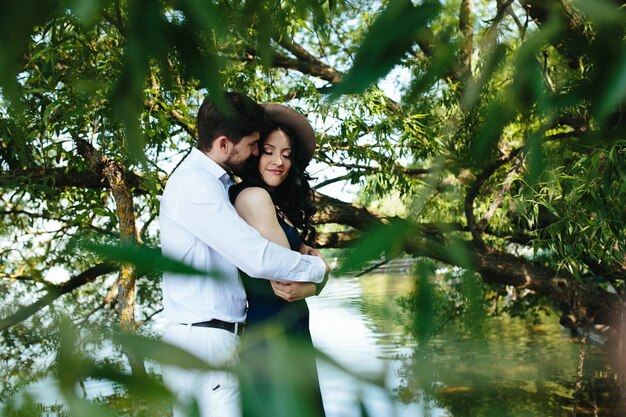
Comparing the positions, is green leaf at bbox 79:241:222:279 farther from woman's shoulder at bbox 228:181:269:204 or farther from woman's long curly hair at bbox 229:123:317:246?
woman's long curly hair at bbox 229:123:317:246

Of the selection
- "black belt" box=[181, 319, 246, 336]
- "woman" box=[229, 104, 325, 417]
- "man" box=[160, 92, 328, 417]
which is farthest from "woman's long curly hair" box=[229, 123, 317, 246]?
"black belt" box=[181, 319, 246, 336]

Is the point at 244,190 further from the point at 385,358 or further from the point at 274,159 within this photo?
the point at 385,358

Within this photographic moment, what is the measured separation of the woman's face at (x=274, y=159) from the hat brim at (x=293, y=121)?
0.12 feet

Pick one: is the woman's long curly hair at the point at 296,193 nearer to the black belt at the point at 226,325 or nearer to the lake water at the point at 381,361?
the black belt at the point at 226,325

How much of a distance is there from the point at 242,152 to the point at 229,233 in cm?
45

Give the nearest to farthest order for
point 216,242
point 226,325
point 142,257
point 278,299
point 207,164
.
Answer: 1. point 142,257
2. point 278,299
3. point 216,242
4. point 226,325
5. point 207,164

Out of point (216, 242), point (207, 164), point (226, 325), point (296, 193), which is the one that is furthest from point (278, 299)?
point (296, 193)

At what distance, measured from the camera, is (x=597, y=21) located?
0.49m

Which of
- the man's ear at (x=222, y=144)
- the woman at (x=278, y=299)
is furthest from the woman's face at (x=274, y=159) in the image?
the man's ear at (x=222, y=144)

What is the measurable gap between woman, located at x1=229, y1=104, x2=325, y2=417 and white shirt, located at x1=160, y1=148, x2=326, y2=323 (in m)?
0.05

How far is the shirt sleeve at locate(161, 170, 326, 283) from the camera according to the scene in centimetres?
124

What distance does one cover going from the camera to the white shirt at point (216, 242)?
123 centimetres

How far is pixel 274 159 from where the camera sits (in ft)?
6.07

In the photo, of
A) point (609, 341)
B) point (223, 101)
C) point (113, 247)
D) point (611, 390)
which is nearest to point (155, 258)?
point (113, 247)
